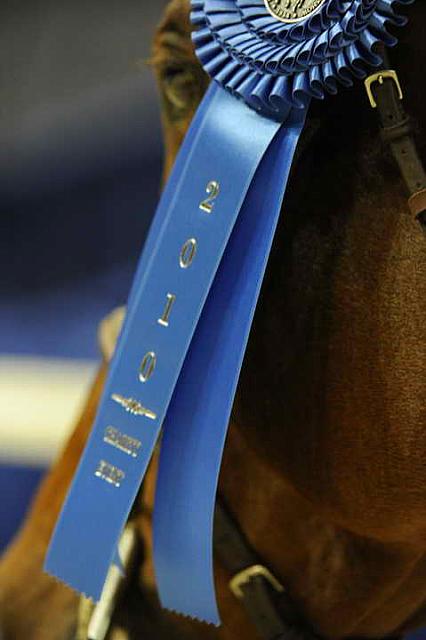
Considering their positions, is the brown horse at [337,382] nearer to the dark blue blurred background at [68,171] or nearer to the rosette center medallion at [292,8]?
the rosette center medallion at [292,8]

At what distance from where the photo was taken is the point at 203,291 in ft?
2.12

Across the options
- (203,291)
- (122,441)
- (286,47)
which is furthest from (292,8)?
(122,441)

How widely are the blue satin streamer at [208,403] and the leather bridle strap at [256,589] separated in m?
0.05

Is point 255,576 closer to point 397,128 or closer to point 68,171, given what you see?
point 397,128

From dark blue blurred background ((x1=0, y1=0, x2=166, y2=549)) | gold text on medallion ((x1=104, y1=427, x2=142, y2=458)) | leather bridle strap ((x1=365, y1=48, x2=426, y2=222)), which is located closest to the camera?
leather bridle strap ((x1=365, y1=48, x2=426, y2=222))

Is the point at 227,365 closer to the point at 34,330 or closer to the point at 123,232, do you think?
the point at 34,330

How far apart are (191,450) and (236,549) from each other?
99 mm

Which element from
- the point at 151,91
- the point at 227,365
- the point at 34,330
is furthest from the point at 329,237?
the point at 151,91

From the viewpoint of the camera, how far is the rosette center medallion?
588mm

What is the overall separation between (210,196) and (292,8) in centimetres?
11

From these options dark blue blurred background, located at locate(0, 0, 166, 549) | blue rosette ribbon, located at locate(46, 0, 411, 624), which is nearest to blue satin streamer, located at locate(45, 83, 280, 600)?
blue rosette ribbon, located at locate(46, 0, 411, 624)

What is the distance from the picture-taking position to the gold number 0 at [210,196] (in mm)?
648

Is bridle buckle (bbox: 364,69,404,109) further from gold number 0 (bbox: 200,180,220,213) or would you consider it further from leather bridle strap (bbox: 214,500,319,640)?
leather bridle strap (bbox: 214,500,319,640)

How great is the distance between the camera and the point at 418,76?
0.57 m
